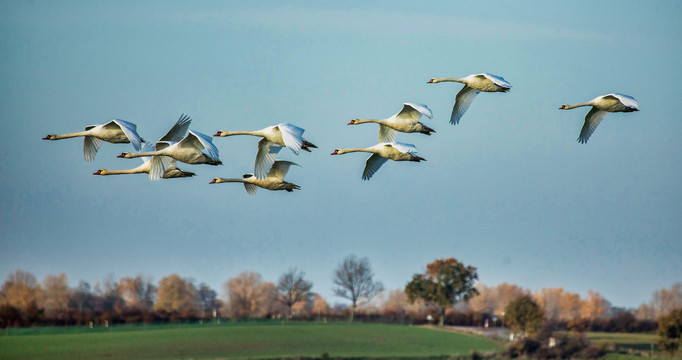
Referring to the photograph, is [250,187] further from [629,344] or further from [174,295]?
[174,295]

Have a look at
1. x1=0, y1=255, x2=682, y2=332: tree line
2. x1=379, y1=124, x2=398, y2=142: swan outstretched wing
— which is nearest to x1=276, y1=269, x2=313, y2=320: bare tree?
x1=0, y1=255, x2=682, y2=332: tree line

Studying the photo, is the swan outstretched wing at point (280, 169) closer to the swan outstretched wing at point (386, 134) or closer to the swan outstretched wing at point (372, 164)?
the swan outstretched wing at point (372, 164)

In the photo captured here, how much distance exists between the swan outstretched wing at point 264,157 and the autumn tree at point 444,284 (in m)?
112

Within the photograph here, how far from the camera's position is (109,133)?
102 ft

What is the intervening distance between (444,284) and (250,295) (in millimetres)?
51930

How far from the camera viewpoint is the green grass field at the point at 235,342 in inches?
3509

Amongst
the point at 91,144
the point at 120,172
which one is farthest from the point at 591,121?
the point at 91,144

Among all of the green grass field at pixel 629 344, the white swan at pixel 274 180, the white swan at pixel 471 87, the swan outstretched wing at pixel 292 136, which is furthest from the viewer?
the green grass field at pixel 629 344

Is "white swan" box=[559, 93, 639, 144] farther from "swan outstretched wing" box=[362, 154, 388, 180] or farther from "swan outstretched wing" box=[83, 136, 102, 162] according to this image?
"swan outstretched wing" box=[83, 136, 102, 162]

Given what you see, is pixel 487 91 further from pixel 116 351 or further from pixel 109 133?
pixel 116 351

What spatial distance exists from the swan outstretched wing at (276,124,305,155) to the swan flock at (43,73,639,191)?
3cm

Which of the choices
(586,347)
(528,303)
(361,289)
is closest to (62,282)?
(361,289)

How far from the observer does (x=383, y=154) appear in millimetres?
32156

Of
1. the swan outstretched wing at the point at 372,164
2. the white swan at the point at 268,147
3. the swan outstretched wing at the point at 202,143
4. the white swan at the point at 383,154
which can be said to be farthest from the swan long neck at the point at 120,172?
the swan outstretched wing at the point at 372,164
